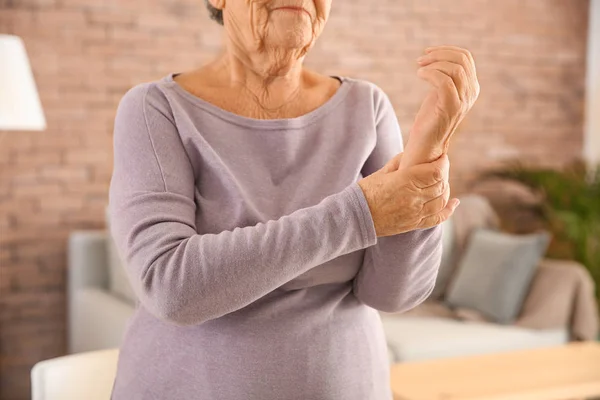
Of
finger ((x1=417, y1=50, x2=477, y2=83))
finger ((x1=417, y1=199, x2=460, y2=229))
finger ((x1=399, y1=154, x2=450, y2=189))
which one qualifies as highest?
finger ((x1=417, y1=50, x2=477, y2=83))

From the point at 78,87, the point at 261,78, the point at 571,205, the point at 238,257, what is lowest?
the point at 571,205

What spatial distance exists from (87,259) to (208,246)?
111 inches

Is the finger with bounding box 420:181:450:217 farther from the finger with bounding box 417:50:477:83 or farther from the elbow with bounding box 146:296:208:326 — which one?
the elbow with bounding box 146:296:208:326

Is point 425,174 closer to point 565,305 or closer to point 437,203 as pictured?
point 437,203

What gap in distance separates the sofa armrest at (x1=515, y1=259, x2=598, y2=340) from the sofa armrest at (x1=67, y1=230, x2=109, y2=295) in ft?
6.24

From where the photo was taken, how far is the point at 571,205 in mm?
4164

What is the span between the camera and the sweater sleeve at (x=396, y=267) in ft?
3.21

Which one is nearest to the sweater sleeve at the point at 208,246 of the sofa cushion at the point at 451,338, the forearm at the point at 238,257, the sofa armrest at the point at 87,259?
the forearm at the point at 238,257

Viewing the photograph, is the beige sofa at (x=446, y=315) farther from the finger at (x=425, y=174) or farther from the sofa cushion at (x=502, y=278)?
the finger at (x=425, y=174)

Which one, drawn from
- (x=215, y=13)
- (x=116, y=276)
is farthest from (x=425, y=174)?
(x=116, y=276)

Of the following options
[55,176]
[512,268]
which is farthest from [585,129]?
[55,176]

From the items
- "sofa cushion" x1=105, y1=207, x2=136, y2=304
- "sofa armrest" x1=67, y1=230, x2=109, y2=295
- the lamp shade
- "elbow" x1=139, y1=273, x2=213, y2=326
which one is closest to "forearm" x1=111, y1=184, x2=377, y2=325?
"elbow" x1=139, y1=273, x2=213, y2=326

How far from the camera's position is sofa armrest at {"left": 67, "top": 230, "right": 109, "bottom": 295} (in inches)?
140

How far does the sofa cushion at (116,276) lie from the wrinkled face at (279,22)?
2.39 m
